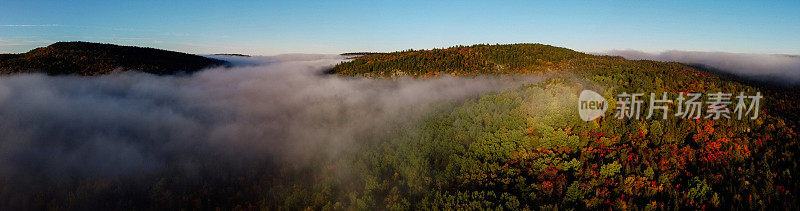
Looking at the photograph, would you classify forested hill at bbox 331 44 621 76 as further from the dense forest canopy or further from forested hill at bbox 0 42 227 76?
forested hill at bbox 0 42 227 76

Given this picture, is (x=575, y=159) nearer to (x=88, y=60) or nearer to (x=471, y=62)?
(x=471, y=62)

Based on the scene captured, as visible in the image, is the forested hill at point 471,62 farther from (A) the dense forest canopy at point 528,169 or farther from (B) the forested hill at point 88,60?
(B) the forested hill at point 88,60

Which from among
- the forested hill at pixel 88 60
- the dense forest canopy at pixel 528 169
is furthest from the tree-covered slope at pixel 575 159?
the forested hill at pixel 88 60

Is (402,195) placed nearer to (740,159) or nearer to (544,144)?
(544,144)

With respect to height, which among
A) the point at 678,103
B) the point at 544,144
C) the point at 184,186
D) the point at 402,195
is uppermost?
the point at 678,103

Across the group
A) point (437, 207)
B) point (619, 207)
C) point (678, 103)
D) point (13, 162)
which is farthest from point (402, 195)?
point (13, 162)

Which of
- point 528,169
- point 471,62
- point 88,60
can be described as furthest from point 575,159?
point 88,60

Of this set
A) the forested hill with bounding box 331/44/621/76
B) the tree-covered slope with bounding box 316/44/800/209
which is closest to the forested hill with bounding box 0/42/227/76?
the forested hill with bounding box 331/44/621/76
